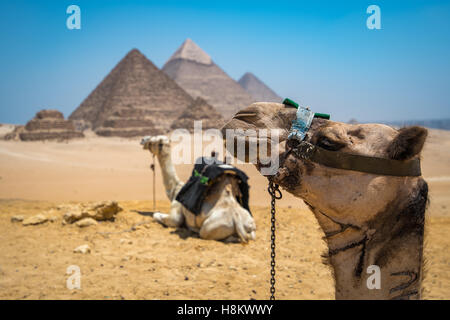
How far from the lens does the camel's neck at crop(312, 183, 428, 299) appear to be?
134 cm

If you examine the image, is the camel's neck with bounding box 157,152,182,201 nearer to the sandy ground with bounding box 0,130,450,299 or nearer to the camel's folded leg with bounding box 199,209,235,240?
the sandy ground with bounding box 0,130,450,299

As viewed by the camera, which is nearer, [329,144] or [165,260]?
[329,144]

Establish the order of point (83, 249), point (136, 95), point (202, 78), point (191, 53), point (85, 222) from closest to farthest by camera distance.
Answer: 1. point (83, 249)
2. point (85, 222)
3. point (136, 95)
4. point (202, 78)
5. point (191, 53)

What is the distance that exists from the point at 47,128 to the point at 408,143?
67.5 metres

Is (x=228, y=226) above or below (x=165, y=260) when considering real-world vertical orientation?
above

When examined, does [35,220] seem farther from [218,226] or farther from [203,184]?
[218,226]

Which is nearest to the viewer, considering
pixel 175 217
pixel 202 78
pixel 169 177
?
pixel 175 217

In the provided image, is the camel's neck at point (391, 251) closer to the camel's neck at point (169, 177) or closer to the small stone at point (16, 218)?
the camel's neck at point (169, 177)

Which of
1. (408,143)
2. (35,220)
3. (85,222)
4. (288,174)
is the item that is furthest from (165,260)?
(408,143)

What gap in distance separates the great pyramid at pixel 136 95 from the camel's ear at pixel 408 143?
10104 cm

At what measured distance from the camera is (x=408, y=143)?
1.25 m

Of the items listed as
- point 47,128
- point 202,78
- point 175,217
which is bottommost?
point 175,217

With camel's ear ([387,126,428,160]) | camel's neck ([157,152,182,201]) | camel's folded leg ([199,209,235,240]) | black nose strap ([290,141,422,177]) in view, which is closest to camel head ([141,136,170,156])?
camel's neck ([157,152,182,201])

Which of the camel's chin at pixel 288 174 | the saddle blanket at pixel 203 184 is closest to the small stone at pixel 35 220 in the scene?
the saddle blanket at pixel 203 184
